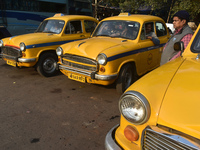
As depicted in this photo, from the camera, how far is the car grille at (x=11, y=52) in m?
5.32

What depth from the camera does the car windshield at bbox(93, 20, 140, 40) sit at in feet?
15.7

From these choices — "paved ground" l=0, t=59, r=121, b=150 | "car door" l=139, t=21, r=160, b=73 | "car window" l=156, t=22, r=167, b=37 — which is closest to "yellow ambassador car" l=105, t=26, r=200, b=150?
"paved ground" l=0, t=59, r=121, b=150

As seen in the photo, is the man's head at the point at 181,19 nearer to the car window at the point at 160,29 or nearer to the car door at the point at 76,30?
the car window at the point at 160,29

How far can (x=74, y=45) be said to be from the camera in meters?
4.59

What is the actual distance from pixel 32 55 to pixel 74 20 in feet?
6.65

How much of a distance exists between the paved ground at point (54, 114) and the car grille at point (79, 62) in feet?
2.25

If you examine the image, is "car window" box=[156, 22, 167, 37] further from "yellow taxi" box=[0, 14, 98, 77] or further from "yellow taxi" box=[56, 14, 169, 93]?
"yellow taxi" box=[0, 14, 98, 77]

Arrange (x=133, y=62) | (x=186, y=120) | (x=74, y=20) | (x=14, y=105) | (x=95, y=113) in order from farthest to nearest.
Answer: (x=74, y=20) < (x=133, y=62) < (x=14, y=105) < (x=95, y=113) < (x=186, y=120)

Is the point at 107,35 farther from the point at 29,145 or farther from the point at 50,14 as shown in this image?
the point at 50,14

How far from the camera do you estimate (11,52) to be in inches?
221

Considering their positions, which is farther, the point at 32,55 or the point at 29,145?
the point at 32,55

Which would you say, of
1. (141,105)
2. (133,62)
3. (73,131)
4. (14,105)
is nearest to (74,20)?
(133,62)

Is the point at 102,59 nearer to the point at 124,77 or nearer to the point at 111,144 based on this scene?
the point at 124,77

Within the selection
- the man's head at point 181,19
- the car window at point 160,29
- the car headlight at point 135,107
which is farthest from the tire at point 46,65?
the car headlight at point 135,107
